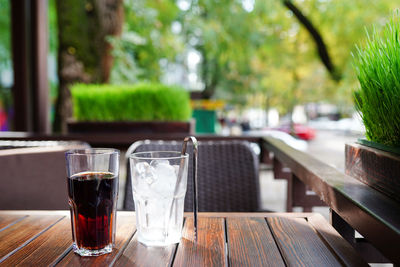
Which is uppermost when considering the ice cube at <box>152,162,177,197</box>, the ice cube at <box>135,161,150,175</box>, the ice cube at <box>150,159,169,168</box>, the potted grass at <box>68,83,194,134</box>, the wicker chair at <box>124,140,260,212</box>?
the potted grass at <box>68,83,194,134</box>

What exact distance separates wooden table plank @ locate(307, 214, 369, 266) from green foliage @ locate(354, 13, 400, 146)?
0.82ft

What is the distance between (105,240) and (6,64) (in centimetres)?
1135

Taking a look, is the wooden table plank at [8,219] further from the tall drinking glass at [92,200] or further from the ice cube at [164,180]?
the ice cube at [164,180]

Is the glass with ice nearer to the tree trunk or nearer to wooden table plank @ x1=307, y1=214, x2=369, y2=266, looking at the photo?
wooden table plank @ x1=307, y1=214, x2=369, y2=266

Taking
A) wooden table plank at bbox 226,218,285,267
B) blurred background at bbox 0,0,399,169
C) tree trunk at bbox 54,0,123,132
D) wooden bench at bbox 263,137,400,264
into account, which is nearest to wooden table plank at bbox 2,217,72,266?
wooden table plank at bbox 226,218,285,267

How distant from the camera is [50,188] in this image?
1.71 m

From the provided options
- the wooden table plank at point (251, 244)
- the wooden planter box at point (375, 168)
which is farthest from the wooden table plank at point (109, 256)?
the wooden planter box at point (375, 168)

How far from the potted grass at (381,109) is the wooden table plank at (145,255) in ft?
1.58

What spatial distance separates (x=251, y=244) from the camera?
2.73ft

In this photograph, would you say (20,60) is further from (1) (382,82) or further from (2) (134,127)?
(1) (382,82)

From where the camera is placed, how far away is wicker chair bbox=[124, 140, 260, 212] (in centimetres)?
181

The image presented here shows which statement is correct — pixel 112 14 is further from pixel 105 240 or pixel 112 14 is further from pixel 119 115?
pixel 105 240

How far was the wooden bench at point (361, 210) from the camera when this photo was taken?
2.07ft

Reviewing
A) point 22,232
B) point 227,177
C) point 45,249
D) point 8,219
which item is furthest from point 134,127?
point 45,249
